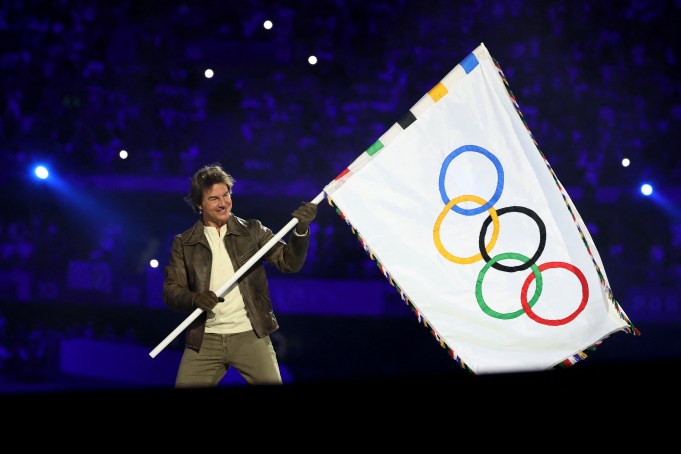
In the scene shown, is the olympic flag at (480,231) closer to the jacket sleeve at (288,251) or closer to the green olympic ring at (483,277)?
the green olympic ring at (483,277)

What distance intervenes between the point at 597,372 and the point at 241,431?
54cm

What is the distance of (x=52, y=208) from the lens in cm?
852

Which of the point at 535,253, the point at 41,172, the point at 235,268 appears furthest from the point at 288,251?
the point at 41,172

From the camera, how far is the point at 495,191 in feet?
11.5

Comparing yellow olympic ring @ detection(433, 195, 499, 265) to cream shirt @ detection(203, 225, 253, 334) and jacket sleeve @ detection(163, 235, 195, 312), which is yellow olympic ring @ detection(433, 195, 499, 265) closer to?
cream shirt @ detection(203, 225, 253, 334)

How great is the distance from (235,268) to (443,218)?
1003 millimetres

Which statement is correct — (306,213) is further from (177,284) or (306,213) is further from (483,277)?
(483,277)

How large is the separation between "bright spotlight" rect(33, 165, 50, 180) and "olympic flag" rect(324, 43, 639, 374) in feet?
18.7

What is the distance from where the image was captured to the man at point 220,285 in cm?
368

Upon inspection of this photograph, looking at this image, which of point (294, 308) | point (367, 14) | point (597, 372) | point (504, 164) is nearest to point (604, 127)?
point (367, 14)

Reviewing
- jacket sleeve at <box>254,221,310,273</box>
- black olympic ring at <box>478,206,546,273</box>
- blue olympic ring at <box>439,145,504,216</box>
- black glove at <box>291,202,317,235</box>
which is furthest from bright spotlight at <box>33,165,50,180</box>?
black olympic ring at <box>478,206,546,273</box>

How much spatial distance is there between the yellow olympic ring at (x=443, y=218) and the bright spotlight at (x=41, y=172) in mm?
6030

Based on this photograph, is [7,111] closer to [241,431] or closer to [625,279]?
[625,279]

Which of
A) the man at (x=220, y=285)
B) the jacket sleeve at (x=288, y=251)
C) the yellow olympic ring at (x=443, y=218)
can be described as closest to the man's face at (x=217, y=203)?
the man at (x=220, y=285)
